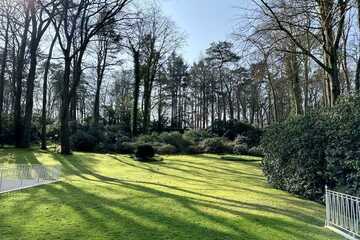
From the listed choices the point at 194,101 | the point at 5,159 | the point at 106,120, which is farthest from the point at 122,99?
the point at 5,159

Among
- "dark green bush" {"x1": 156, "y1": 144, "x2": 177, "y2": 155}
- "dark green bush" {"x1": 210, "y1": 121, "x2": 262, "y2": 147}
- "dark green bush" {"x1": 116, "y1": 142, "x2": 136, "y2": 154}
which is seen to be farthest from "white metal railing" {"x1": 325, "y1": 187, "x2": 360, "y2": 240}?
"dark green bush" {"x1": 210, "y1": 121, "x2": 262, "y2": 147}

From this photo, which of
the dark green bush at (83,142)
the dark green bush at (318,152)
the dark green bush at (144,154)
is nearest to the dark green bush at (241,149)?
the dark green bush at (144,154)

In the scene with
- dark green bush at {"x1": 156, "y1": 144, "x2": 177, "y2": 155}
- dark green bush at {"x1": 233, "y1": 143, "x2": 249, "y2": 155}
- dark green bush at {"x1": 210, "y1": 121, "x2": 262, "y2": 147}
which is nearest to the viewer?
dark green bush at {"x1": 156, "y1": 144, "x2": 177, "y2": 155}

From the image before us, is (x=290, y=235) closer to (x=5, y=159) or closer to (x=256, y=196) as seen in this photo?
(x=256, y=196)

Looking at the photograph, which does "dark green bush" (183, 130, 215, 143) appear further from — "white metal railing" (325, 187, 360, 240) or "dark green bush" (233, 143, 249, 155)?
"white metal railing" (325, 187, 360, 240)

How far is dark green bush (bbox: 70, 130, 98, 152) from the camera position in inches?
1054

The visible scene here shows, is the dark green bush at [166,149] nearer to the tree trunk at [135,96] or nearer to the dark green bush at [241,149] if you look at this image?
the dark green bush at [241,149]

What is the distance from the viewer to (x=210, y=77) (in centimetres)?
4616

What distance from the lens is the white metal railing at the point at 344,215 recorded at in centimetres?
616

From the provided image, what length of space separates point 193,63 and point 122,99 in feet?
33.9

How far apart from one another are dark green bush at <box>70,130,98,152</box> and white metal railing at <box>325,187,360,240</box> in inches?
862

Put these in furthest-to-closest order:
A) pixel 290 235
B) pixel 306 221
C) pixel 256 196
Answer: pixel 256 196
pixel 306 221
pixel 290 235

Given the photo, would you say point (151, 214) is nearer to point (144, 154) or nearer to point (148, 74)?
point (144, 154)

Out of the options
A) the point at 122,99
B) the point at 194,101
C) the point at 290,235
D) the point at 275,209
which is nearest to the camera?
the point at 290,235
